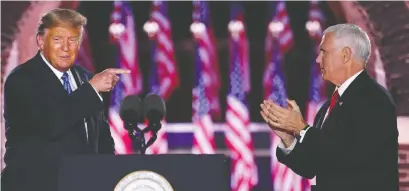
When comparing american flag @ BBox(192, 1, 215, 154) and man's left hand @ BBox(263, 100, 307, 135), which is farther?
american flag @ BBox(192, 1, 215, 154)

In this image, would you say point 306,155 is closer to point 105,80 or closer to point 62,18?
point 105,80

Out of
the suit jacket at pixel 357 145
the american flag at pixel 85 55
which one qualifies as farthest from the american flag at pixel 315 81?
the suit jacket at pixel 357 145

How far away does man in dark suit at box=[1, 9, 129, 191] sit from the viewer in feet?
6.64

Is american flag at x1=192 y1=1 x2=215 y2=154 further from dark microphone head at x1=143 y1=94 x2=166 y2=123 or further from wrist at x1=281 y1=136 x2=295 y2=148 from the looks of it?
wrist at x1=281 y1=136 x2=295 y2=148

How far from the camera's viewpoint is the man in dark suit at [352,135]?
80.4 inches

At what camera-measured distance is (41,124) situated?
6.68 ft

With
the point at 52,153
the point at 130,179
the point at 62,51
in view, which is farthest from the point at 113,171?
the point at 62,51

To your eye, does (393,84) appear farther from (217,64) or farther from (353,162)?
(353,162)

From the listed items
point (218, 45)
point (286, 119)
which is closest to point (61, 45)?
point (286, 119)

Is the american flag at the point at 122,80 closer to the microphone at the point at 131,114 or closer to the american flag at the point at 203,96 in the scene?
the american flag at the point at 203,96

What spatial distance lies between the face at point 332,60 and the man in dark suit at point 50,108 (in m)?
0.67

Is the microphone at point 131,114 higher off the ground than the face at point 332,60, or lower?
lower

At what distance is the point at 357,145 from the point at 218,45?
4347 mm

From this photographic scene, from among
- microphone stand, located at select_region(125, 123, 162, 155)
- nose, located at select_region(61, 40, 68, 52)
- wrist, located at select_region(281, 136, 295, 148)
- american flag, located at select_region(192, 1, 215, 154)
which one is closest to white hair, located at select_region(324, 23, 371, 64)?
wrist, located at select_region(281, 136, 295, 148)
